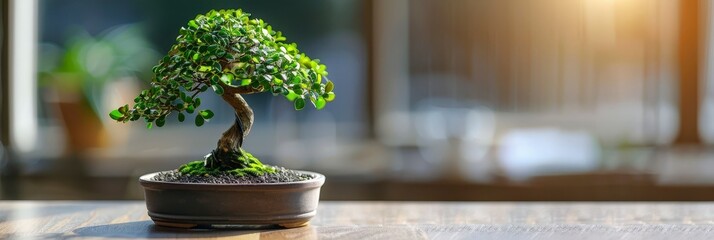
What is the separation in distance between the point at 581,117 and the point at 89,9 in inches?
100

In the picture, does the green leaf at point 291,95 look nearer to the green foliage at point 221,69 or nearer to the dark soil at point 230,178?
the green foliage at point 221,69

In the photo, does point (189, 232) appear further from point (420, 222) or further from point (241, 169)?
point (420, 222)

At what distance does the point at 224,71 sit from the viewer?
1367 mm

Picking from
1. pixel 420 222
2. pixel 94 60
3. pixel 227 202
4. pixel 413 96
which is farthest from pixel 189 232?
pixel 413 96

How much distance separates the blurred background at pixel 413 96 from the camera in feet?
16.2

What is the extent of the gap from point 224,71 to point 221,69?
0.6 inches

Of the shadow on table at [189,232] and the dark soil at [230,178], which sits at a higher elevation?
the dark soil at [230,178]

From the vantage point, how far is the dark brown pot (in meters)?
1.34

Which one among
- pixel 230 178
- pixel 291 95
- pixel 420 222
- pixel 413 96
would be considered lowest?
pixel 413 96

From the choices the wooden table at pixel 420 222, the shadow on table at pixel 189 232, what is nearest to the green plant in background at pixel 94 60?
the wooden table at pixel 420 222

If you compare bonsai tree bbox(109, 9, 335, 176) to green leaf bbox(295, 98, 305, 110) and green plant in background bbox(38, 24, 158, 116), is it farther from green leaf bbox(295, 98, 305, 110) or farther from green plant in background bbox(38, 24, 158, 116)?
green plant in background bbox(38, 24, 158, 116)

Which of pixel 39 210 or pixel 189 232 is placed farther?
pixel 39 210

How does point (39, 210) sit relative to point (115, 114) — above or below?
below

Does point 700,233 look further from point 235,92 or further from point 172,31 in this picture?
point 172,31
